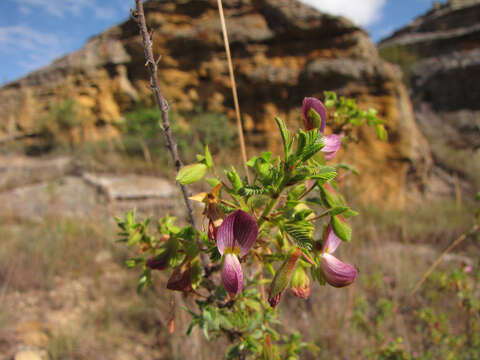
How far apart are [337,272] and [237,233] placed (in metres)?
0.17

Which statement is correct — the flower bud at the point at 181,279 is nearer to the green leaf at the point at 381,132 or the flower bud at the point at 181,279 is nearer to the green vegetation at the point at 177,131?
the green leaf at the point at 381,132

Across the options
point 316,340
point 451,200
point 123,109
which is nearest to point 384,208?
point 451,200

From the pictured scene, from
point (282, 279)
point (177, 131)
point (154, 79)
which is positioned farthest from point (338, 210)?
point (177, 131)

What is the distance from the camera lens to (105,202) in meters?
4.27

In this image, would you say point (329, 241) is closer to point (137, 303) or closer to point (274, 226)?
point (274, 226)

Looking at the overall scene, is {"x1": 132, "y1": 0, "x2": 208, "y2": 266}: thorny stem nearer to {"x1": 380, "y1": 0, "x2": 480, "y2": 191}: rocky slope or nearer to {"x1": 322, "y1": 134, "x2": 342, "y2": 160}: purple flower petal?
{"x1": 322, "y1": 134, "x2": 342, "y2": 160}: purple flower petal

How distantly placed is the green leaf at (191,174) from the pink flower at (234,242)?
0.30ft

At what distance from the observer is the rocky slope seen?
258 inches

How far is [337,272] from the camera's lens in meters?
0.45

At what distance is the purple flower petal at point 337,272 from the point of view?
44cm

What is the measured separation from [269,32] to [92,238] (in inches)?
185

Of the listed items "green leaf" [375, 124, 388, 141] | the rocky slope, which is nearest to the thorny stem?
"green leaf" [375, 124, 388, 141]

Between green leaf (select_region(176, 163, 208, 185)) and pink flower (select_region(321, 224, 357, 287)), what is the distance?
0.23 meters

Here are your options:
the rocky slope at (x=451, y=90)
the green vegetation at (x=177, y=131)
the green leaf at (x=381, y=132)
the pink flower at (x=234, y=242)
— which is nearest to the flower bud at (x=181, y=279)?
the pink flower at (x=234, y=242)
